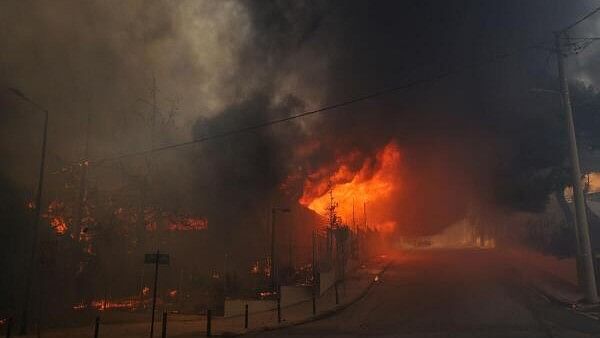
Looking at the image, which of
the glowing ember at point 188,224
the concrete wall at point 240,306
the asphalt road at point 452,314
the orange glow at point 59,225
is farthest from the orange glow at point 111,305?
the asphalt road at point 452,314

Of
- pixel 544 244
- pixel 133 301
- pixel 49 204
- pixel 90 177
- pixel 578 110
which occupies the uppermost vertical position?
pixel 578 110

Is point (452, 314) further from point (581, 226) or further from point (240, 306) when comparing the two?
point (240, 306)

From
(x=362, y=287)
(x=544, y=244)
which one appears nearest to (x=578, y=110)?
(x=544, y=244)

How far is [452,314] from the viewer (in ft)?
48.5

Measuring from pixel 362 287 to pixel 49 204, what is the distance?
21.8 meters

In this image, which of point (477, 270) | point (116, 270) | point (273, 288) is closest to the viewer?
point (273, 288)

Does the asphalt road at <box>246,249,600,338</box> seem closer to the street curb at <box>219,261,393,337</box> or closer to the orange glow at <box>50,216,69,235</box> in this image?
the street curb at <box>219,261,393,337</box>

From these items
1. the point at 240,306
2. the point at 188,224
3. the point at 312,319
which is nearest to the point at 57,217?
the point at 188,224

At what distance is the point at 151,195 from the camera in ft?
123

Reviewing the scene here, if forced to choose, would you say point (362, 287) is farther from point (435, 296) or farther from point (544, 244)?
point (544, 244)

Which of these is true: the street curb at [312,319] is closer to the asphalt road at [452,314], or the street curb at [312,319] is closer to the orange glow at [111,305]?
the asphalt road at [452,314]

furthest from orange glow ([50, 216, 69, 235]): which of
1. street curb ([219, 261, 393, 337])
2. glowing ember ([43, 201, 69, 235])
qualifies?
street curb ([219, 261, 393, 337])

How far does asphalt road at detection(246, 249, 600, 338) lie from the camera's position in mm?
12102

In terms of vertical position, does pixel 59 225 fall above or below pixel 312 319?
above
